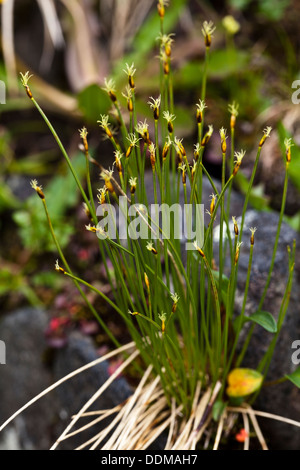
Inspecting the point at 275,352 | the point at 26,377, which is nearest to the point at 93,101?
the point at 26,377

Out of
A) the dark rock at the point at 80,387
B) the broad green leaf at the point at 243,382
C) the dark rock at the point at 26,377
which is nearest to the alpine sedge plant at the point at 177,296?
the broad green leaf at the point at 243,382

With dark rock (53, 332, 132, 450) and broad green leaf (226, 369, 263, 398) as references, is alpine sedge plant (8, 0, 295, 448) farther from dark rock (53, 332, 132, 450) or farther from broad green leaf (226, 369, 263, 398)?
dark rock (53, 332, 132, 450)

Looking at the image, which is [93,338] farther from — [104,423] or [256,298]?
[256,298]

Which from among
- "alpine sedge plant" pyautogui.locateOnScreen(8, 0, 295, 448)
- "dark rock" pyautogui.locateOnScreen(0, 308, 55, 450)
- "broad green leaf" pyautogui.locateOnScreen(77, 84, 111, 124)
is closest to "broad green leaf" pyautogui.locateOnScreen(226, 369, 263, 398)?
"alpine sedge plant" pyautogui.locateOnScreen(8, 0, 295, 448)

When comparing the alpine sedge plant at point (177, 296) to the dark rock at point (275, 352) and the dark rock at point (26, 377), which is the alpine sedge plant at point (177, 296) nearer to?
the dark rock at point (275, 352)

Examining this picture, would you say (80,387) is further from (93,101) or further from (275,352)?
(93,101)
